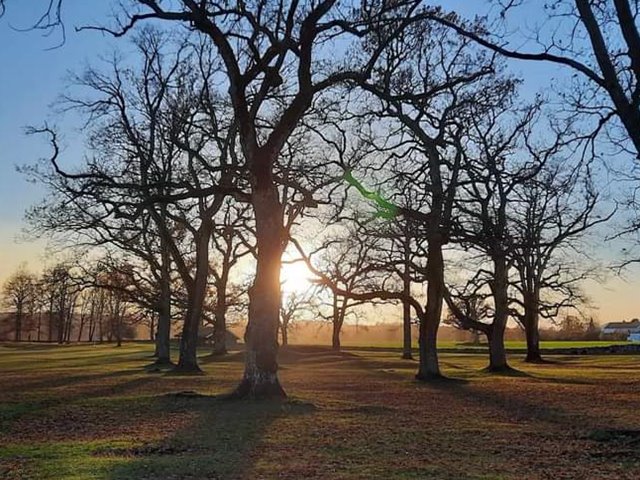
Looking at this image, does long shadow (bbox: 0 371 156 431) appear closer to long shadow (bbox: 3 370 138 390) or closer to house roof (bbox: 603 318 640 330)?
long shadow (bbox: 3 370 138 390)

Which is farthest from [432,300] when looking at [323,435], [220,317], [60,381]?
[220,317]

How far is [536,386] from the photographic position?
2242 cm

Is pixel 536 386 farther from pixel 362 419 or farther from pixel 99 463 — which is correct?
pixel 99 463

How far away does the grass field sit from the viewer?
7.77 metres

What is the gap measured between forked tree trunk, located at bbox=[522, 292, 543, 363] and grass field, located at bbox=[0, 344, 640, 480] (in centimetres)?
1793

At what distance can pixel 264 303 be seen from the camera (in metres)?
15.2

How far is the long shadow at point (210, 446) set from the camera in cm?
767

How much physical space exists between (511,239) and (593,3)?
10.4 meters

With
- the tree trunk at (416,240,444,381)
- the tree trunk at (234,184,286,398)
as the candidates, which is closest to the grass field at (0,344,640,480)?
the tree trunk at (234,184,286,398)

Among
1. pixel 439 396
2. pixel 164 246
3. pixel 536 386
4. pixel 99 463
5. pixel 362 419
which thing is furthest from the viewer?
pixel 164 246

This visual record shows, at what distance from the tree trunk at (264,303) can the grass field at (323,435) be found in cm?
69

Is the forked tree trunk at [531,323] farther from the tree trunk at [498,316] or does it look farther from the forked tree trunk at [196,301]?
the forked tree trunk at [196,301]

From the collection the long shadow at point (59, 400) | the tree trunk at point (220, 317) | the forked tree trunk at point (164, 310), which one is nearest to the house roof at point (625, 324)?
the tree trunk at point (220, 317)

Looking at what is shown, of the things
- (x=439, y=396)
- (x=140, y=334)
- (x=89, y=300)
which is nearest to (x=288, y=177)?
(x=439, y=396)
